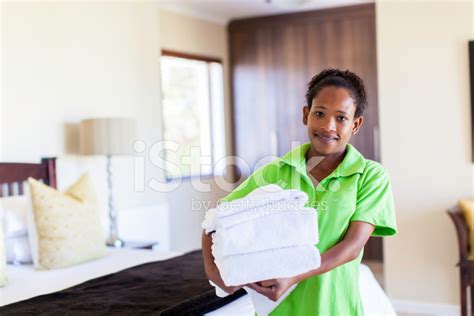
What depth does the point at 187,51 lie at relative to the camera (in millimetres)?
5699

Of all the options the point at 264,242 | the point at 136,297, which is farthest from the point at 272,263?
the point at 136,297

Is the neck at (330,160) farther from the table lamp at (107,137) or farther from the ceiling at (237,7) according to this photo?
the ceiling at (237,7)

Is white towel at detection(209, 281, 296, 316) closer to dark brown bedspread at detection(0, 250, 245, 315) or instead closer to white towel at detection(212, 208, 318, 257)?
white towel at detection(212, 208, 318, 257)

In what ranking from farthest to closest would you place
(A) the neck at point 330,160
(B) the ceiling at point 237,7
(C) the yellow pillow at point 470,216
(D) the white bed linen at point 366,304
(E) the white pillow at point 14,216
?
1. (B) the ceiling at point 237,7
2. (C) the yellow pillow at point 470,216
3. (E) the white pillow at point 14,216
4. (D) the white bed linen at point 366,304
5. (A) the neck at point 330,160

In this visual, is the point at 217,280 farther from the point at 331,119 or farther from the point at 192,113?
the point at 192,113

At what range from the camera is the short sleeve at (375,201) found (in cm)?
131

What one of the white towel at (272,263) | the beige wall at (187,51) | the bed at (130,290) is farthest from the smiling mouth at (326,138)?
the beige wall at (187,51)

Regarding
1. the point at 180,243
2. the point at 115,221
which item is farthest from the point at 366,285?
the point at 180,243

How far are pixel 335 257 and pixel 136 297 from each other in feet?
4.45

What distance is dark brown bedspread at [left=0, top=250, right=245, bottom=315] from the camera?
2.24m

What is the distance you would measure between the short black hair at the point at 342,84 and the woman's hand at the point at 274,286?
16.4 inches

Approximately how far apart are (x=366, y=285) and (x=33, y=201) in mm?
1817

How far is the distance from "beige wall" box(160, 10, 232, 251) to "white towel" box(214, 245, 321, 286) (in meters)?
4.20

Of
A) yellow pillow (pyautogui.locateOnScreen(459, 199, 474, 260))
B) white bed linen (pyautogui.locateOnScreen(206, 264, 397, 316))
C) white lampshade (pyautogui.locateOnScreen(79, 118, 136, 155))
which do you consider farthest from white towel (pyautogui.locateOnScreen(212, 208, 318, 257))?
white lampshade (pyautogui.locateOnScreen(79, 118, 136, 155))
